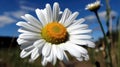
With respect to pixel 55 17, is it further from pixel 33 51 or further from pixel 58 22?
pixel 33 51

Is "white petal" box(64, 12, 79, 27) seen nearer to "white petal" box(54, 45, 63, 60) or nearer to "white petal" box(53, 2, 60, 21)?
"white petal" box(53, 2, 60, 21)

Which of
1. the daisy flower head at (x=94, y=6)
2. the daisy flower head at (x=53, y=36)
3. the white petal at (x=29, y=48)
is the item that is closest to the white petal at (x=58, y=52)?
the daisy flower head at (x=53, y=36)

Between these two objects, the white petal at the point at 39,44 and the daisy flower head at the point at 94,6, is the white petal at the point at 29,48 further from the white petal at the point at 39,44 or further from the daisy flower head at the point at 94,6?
the daisy flower head at the point at 94,6

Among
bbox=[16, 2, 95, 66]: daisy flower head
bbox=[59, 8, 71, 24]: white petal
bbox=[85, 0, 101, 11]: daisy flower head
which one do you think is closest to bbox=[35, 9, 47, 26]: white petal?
bbox=[16, 2, 95, 66]: daisy flower head

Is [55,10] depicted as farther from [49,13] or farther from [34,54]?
[34,54]

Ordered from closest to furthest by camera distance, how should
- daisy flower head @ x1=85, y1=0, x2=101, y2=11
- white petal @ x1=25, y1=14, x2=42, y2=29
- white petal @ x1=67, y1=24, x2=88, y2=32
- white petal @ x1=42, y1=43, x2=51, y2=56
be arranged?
white petal @ x1=42, y1=43, x2=51, y2=56 < white petal @ x1=25, y1=14, x2=42, y2=29 < white petal @ x1=67, y1=24, x2=88, y2=32 < daisy flower head @ x1=85, y1=0, x2=101, y2=11

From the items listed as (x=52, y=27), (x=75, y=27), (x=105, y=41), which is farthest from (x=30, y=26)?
(x=105, y=41)

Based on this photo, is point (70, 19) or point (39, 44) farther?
point (70, 19)

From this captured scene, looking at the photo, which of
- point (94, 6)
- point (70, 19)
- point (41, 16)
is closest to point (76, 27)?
point (70, 19)
